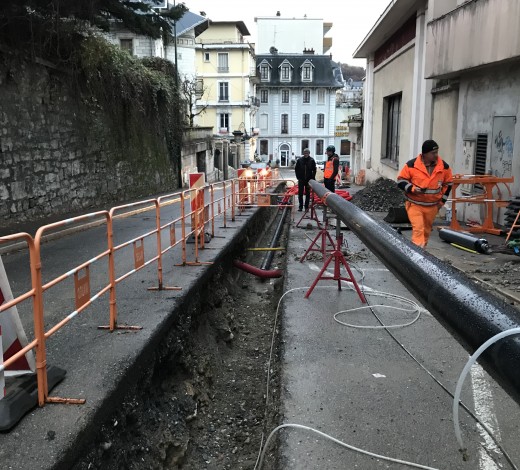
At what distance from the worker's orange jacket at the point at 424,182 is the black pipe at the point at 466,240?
2219 millimetres

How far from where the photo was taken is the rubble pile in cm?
1608

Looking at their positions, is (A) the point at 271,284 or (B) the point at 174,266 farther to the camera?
(A) the point at 271,284

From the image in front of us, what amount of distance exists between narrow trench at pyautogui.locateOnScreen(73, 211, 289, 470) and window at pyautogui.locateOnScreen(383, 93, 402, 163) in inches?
631

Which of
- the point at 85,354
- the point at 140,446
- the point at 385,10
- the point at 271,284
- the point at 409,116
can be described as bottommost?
the point at 271,284

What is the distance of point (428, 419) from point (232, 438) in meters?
1.75

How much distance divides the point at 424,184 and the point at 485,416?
3.65 metres

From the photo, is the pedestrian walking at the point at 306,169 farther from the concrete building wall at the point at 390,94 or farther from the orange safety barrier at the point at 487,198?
the orange safety barrier at the point at 487,198

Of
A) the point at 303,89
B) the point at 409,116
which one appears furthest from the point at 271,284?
the point at 303,89

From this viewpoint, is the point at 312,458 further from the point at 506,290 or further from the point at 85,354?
the point at 506,290

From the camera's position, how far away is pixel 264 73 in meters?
67.3

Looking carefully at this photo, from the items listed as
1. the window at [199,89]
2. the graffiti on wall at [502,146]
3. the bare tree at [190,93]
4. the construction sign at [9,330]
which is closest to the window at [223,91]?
the bare tree at [190,93]

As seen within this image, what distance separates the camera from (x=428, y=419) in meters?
3.67

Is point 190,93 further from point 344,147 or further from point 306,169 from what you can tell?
point 344,147

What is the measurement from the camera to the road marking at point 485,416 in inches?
124
